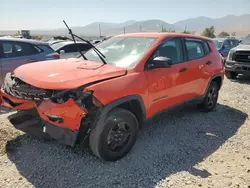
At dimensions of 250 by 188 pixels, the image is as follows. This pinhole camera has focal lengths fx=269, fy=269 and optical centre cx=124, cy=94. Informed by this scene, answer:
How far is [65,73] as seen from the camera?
3.52m

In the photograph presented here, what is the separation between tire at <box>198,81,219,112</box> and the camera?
575 centimetres

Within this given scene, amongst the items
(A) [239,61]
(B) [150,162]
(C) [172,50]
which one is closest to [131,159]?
(B) [150,162]

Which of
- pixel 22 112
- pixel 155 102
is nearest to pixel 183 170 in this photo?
pixel 155 102

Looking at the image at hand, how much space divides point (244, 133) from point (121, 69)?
2710mm

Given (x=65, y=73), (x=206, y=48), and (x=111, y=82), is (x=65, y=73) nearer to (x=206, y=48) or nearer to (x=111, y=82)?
(x=111, y=82)

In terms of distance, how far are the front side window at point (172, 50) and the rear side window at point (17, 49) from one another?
3852mm

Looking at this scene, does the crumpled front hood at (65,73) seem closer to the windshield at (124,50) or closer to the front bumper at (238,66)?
the windshield at (124,50)

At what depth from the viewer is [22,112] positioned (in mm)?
3771

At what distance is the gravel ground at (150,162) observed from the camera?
10.6 feet

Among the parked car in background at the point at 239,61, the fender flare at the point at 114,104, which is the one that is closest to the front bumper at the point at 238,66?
the parked car in background at the point at 239,61

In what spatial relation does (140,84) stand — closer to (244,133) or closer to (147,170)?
(147,170)

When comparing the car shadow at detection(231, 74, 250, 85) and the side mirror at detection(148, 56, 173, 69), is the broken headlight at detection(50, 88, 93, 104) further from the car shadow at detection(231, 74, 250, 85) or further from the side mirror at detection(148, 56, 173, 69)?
the car shadow at detection(231, 74, 250, 85)

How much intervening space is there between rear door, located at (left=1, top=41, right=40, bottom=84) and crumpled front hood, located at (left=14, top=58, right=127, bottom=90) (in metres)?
2.58

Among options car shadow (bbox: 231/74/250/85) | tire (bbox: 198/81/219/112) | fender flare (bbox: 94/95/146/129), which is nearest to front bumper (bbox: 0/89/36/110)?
fender flare (bbox: 94/95/146/129)
